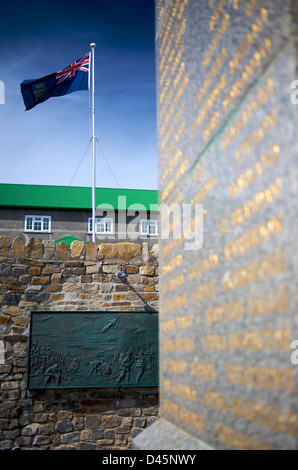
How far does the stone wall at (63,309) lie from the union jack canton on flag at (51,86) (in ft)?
22.1

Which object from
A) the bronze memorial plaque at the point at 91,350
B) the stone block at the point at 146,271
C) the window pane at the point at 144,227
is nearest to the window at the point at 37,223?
the window pane at the point at 144,227

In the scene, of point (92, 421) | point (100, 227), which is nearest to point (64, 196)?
point (100, 227)

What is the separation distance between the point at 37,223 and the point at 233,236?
75.9 ft

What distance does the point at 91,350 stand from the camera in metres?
5.42

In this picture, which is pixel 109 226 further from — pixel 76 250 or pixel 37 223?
pixel 76 250

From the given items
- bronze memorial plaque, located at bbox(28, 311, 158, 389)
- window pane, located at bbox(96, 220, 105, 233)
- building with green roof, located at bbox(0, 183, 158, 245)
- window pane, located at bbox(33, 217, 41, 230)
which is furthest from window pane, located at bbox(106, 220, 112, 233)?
bronze memorial plaque, located at bbox(28, 311, 158, 389)

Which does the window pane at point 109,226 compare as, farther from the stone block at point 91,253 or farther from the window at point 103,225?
the stone block at point 91,253

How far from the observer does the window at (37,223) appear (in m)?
23.1

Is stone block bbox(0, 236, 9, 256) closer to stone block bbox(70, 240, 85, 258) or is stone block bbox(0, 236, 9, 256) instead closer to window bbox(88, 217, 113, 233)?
stone block bbox(70, 240, 85, 258)

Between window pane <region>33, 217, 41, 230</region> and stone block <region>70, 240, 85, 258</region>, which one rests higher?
window pane <region>33, 217, 41, 230</region>

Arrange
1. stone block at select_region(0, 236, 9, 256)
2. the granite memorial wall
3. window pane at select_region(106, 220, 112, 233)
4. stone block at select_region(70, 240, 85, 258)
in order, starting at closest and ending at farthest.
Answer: the granite memorial wall < stone block at select_region(0, 236, 9, 256) < stone block at select_region(70, 240, 85, 258) < window pane at select_region(106, 220, 112, 233)

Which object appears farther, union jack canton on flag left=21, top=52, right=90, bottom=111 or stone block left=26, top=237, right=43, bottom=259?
union jack canton on flag left=21, top=52, right=90, bottom=111

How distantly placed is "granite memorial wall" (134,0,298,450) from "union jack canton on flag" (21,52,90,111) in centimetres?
1067

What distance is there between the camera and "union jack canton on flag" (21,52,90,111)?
11.4 m
